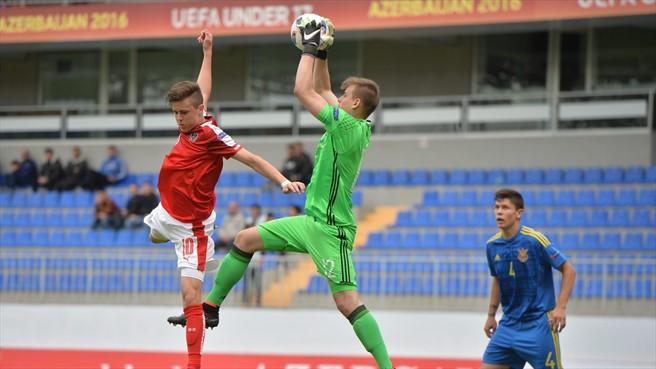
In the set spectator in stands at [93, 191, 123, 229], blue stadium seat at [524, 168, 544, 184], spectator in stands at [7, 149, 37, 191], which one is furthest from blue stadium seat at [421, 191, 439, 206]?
spectator in stands at [7, 149, 37, 191]

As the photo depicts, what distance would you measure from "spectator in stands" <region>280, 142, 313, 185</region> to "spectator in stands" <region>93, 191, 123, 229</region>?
10.1 ft

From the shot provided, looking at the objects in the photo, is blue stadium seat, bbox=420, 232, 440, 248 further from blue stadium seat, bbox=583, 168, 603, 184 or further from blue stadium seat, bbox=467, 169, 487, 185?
blue stadium seat, bbox=583, 168, 603, 184

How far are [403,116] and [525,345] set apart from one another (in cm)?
1344

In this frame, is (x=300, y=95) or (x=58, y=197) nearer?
(x=300, y=95)

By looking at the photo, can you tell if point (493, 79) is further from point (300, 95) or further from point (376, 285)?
point (300, 95)

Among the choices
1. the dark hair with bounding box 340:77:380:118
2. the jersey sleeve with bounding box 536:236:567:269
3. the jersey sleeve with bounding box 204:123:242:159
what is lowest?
the jersey sleeve with bounding box 536:236:567:269

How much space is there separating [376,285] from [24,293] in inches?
219

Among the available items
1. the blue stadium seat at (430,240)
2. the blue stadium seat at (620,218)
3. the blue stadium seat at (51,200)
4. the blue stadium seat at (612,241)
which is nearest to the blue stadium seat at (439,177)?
the blue stadium seat at (430,240)

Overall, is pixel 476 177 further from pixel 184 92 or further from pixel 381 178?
pixel 184 92

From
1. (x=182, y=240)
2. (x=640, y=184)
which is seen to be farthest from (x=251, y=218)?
(x=182, y=240)

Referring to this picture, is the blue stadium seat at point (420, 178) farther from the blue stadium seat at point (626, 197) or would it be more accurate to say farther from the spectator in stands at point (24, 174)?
the spectator in stands at point (24, 174)

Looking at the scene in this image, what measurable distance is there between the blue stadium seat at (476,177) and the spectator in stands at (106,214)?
604cm

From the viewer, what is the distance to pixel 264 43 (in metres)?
23.7

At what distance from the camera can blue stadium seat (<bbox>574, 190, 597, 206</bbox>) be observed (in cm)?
1830
